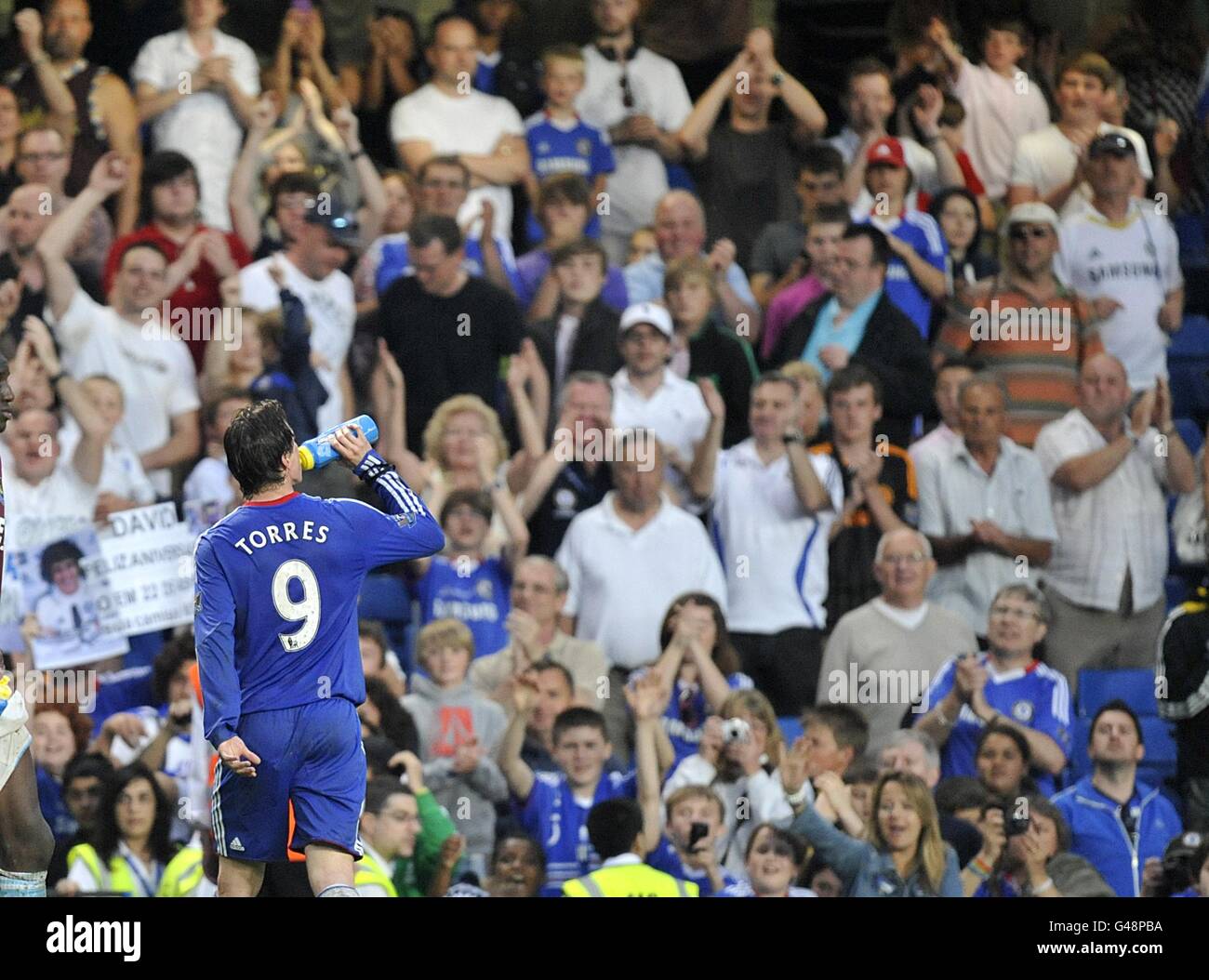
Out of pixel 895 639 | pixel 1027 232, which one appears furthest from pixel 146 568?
pixel 1027 232

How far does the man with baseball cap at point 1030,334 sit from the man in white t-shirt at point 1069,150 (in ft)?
0.68

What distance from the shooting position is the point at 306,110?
912cm

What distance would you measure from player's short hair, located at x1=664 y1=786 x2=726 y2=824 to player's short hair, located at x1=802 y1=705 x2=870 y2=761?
0.54 m

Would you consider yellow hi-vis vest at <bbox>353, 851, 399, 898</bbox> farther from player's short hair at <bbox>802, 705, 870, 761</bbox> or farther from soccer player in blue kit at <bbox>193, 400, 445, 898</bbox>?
player's short hair at <bbox>802, 705, 870, 761</bbox>

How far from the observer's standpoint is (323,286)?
8.91 meters

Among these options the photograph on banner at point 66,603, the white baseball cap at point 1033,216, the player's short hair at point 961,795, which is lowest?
the player's short hair at point 961,795

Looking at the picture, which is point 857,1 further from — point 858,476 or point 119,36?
point 119,36

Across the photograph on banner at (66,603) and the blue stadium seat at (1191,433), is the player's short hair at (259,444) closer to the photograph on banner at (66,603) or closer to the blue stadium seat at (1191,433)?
the photograph on banner at (66,603)

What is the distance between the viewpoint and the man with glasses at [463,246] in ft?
29.4

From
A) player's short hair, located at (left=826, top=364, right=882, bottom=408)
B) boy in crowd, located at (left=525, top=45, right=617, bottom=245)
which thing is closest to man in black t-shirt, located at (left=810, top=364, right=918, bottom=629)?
player's short hair, located at (left=826, top=364, right=882, bottom=408)

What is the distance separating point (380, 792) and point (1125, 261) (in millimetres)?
3928

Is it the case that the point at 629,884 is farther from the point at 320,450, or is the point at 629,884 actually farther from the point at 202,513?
the point at 320,450

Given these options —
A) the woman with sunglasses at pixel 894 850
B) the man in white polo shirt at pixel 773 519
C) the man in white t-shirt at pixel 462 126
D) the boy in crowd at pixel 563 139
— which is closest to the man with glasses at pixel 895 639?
the man in white polo shirt at pixel 773 519
